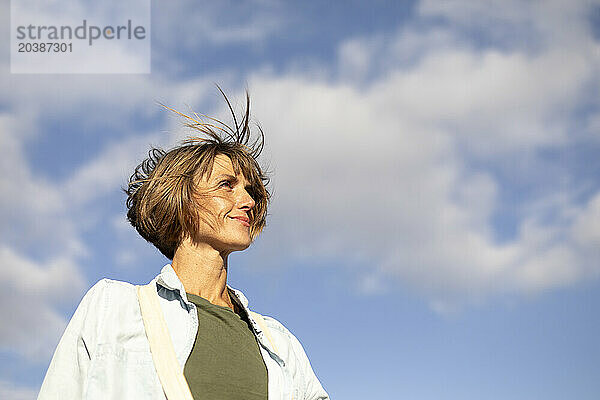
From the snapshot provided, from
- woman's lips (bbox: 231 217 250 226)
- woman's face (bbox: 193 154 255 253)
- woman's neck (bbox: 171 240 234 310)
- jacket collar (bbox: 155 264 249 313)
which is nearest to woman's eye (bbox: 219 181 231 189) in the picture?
woman's face (bbox: 193 154 255 253)

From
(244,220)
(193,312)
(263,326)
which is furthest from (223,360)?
(244,220)

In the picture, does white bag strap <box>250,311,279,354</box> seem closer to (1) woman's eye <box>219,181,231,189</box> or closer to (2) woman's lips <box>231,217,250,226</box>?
(2) woman's lips <box>231,217,250,226</box>

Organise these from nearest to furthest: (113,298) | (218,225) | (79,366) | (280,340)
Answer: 1. (79,366)
2. (113,298)
3. (218,225)
4. (280,340)

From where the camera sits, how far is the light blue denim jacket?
411 cm

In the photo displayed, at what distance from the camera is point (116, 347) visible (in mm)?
4238

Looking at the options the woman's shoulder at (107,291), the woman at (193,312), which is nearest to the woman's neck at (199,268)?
the woman at (193,312)

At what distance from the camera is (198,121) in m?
5.34

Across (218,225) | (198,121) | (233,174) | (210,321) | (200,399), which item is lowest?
(200,399)

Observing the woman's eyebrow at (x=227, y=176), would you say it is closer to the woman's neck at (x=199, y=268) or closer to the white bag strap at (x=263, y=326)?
the woman's neck at (x=199, y=268)

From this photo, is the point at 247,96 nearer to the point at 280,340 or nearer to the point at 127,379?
the point at 280,340

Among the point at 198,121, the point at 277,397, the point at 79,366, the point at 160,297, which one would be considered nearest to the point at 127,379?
the point at 79,366

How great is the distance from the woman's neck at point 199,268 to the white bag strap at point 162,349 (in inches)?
11.0

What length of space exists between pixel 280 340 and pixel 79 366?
1.61 metres

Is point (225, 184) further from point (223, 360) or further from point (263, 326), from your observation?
point (223, 360)
